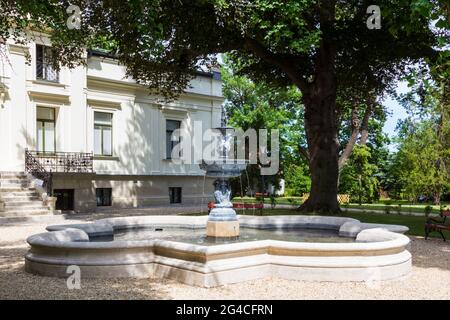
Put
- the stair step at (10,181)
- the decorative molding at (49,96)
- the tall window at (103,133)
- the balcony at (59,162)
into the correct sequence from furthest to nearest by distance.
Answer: the tall window at (103,133), the decorative molding at (49,96), the balcony at (59,162), the stair step at (10,181)

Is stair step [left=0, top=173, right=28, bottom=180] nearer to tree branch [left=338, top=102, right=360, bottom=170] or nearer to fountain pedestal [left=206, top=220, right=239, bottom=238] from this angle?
fountain pedestal [left=206, top=220, right=239, bottom=238]

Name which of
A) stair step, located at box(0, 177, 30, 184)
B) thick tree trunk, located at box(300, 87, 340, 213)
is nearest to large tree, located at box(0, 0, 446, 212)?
thick tree trunk, located at box(300, 87, 340, 213)

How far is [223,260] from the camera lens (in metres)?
7.90

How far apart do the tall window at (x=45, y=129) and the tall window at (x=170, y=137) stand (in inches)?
283

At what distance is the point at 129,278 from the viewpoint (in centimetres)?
838

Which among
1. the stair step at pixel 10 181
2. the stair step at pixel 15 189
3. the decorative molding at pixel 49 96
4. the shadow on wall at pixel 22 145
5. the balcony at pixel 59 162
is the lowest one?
the stair step at pixel 15 189

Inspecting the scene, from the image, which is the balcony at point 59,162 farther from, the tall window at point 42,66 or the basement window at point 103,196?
the tall window at point 42,66

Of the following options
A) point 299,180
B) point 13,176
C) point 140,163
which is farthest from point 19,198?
point 299,180

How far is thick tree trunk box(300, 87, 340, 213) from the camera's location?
775 inches

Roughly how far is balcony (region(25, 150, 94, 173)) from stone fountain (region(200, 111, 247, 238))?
1414 cm

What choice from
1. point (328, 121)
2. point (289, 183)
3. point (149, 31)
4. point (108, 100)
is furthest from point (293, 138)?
point (149, 31)

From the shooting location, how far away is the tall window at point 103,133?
1039 inches

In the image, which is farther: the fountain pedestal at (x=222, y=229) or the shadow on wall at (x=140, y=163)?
the shadow on wall at (x=140, y=163)

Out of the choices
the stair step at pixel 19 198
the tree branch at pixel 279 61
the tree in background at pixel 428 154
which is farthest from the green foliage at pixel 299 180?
the stair step at pixel 19 198
